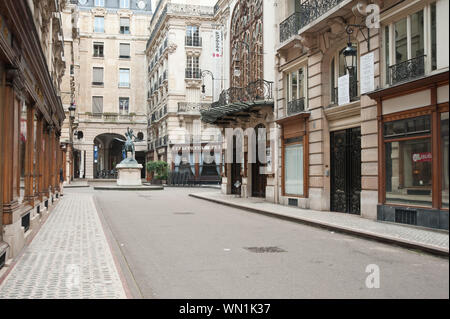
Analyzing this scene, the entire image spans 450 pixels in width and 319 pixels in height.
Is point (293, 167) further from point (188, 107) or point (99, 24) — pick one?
point (99, 24)

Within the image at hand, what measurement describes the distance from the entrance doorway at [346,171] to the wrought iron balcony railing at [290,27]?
4910 millimetres

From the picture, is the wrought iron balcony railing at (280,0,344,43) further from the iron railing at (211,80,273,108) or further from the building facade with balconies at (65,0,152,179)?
the building facade with balconies at (65,0,152,179)

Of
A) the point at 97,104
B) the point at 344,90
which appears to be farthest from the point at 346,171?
the point at 97,104

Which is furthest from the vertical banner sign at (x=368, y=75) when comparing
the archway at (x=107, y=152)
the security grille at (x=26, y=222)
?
the archway at (x=107, y=152)

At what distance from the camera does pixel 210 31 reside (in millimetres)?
51312

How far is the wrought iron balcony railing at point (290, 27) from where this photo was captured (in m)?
19.2

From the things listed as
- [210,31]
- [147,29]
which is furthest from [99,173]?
[210,31]

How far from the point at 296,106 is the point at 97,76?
1921 inches

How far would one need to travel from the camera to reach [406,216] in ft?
38.8

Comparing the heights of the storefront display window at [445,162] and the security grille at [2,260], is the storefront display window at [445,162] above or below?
above

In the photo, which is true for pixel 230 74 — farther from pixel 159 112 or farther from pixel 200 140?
pixel 159 112

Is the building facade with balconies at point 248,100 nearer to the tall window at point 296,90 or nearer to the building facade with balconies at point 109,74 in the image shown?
the tall window at point 296,90

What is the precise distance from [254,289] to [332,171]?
12278 millimetres

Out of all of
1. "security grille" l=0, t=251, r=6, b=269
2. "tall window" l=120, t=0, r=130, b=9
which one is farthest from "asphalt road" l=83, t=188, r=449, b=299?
"tall window" l=120, t=0, r=130, b=9
